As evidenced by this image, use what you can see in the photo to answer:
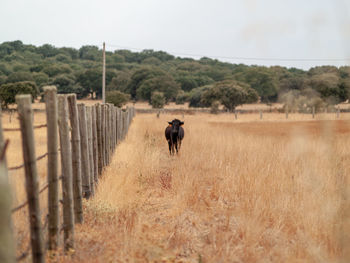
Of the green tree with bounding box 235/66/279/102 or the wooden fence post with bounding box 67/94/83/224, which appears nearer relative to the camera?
the wooden fence post with bounding box 67/94/83/224

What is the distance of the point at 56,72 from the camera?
72.6m

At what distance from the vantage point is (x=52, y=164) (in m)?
3.54

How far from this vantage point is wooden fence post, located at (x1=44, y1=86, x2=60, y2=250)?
3510 millimetres

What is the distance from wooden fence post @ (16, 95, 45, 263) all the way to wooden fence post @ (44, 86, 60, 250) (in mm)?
542

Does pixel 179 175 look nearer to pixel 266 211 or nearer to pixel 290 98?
pixel 266 211

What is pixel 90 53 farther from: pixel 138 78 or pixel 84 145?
pixel 84 145

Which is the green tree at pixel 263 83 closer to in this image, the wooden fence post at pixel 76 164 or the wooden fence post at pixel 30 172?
the wooden fence post at pixel 76 164

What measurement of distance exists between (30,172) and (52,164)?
622 millimetres

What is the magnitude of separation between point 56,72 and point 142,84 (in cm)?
1790

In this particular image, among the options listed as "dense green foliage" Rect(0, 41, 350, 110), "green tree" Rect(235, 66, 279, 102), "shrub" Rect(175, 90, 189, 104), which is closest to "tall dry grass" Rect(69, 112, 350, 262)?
"dense green foliage" Rect(0, 41, 350, 110)

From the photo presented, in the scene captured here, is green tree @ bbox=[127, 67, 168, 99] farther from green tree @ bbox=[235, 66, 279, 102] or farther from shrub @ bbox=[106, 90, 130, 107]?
shrub @ bbox=[106, 90, 130, 107]

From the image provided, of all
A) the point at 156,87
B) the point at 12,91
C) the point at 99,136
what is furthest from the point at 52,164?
the point at 156,87

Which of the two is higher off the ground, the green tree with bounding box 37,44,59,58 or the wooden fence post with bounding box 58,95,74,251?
the green tree with bounding box 37,44,59,58

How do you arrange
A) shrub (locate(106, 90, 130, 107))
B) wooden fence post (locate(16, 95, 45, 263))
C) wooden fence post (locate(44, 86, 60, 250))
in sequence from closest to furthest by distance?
wooden fence post (locate(16, 95, 45, 263))
wooden fence post (locate(44, 86, 60, 250))
shrub (locate(106, 90, 130, 107))
